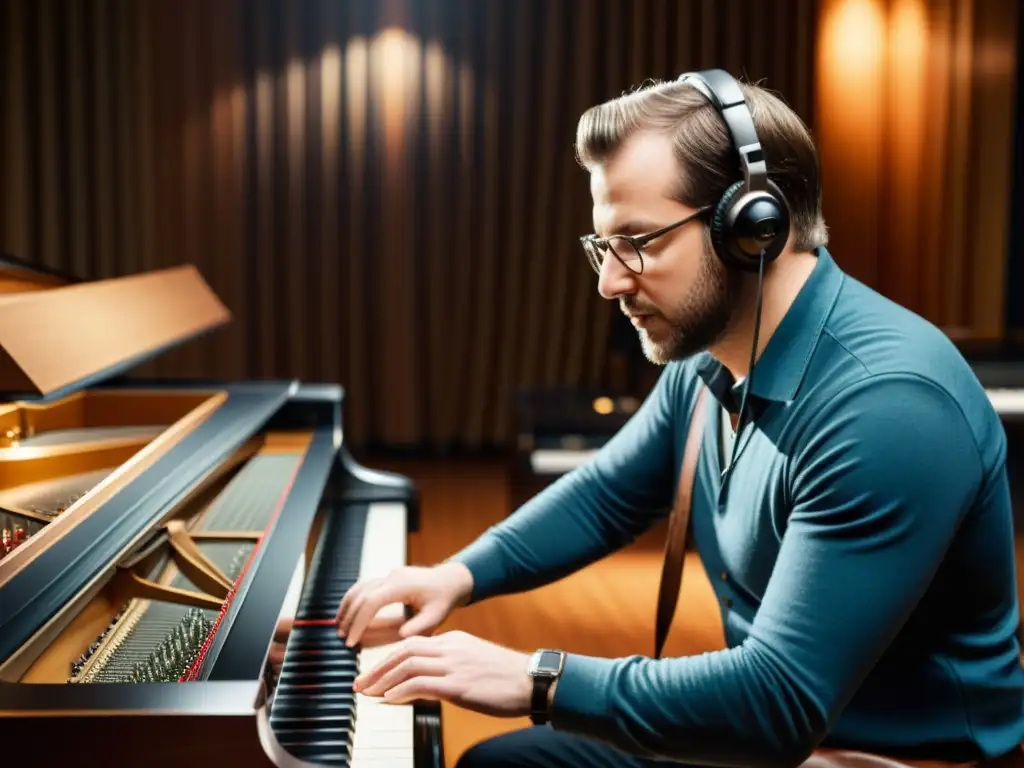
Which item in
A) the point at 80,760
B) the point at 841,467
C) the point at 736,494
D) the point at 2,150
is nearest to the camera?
the point at 80,760

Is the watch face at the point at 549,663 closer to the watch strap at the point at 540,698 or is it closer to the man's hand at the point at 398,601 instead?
the watch strap at the point at 540,698

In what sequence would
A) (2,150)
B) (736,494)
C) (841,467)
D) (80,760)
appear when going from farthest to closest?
(2,150) < (736,494) < (841,467) < (80,760)

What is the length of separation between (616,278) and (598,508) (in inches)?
18.3

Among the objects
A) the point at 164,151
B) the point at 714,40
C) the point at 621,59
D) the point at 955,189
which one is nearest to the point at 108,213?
the point at 164,151

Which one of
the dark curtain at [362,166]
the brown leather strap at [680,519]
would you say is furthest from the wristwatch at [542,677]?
the dark curtain at [362,166]

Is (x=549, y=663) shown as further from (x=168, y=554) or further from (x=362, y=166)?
(x=362, y=166)

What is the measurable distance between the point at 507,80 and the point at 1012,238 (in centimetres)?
262

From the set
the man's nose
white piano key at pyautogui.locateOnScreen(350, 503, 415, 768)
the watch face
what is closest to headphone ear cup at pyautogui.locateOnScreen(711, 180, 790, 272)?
the man's nose

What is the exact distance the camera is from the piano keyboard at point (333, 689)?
3.87 feet

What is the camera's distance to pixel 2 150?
5098 mm

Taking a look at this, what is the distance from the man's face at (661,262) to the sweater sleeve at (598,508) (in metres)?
0.30

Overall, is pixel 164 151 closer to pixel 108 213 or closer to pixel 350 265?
pixel 108 213

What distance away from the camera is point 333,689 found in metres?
1.31

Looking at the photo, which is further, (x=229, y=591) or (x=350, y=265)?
(x=350, y=265)
